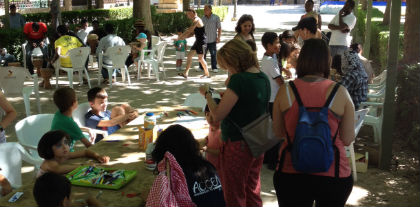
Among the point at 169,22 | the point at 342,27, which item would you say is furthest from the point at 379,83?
the point at 169,22

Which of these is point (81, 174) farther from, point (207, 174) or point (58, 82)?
point (58, 82)

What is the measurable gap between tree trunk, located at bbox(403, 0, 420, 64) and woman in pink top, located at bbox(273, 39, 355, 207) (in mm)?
5598

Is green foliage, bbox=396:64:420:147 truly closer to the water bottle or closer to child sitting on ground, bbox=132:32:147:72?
the water bottle

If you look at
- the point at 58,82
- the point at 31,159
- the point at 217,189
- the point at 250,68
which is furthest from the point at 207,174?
the point at 58,82

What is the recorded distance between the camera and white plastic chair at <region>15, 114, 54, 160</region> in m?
4.29

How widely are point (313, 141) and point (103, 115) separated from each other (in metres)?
2.86

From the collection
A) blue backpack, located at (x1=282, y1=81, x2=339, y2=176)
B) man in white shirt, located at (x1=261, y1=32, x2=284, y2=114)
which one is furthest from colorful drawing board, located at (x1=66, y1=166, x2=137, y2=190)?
man in white shirt, located at (x1=261, y1=32, x2=284, y2=114)

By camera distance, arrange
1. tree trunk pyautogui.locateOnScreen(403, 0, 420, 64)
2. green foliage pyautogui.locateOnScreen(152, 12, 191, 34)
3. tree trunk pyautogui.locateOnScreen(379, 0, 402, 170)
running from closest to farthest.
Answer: tree trunk pyautogui.locateOnScreen(379, 0, 402, 170) < tree trunk pyautogui.locateOnScreen(403, 0, 420, 64) < green foliage pyautogui.locateOnScreen(152, 12, 191, 34)

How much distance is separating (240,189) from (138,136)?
1.09 m

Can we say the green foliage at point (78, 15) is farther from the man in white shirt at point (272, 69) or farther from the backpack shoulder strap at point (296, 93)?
the backpack shoulder strap at point (296, 93)

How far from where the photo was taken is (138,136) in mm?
3936

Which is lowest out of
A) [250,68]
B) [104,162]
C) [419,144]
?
[419,144]

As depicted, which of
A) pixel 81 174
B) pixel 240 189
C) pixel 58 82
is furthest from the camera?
pixel 58 82

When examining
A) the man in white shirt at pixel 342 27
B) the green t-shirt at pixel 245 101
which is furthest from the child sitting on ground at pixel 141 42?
the green t-shirt at pixel 245 101
